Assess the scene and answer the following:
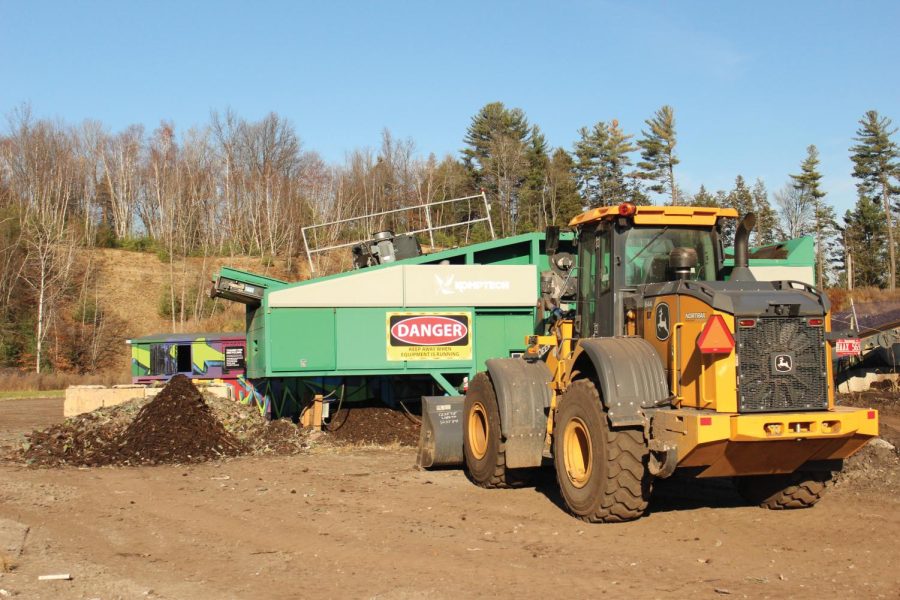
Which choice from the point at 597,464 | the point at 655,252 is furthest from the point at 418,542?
the point at 655,252

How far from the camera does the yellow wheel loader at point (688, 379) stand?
25.1 ft

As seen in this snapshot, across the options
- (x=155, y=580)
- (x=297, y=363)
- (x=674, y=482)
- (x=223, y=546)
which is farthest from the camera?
(x=297, y=363)

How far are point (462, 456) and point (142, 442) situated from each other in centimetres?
539

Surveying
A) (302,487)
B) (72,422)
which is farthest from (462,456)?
(72,422)

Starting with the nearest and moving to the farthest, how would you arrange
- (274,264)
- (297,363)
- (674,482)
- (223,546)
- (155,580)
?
(155,580) < (223,546) < (674,482) < (297,363) < (274,264)

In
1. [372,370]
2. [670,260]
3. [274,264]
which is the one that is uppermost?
[274,264]

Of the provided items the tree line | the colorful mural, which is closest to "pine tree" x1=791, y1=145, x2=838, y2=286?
the tree line

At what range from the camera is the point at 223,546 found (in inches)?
313

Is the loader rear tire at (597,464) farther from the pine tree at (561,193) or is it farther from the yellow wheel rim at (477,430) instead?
the pine tree at (561,193)

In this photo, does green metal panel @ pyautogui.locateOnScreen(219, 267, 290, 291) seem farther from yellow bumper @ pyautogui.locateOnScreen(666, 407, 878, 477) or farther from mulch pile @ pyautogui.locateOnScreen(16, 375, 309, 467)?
yellow bumper @ pyautogui.locateOnScreen(666, 407, 878, 477)

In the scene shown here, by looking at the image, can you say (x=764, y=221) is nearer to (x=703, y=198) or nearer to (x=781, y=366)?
(x=703, y=198)

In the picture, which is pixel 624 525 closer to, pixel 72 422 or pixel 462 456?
pixel 462 456

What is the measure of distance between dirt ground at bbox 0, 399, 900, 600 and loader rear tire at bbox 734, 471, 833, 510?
0.46 ft

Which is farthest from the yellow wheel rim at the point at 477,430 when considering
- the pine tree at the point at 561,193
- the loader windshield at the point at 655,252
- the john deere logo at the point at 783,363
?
the pine tree at the point at 561,193
